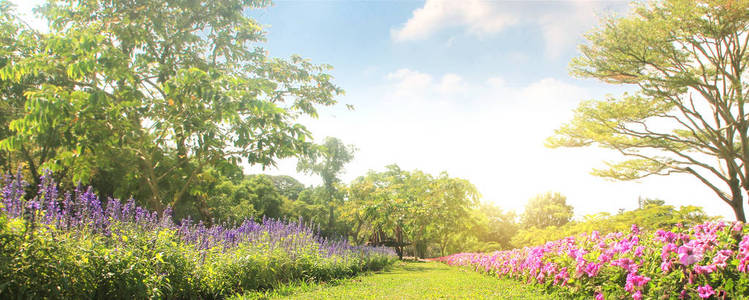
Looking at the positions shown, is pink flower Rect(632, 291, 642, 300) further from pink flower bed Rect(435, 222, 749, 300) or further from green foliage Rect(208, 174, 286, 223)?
green foliage Rect(208, 174, 286, 223)


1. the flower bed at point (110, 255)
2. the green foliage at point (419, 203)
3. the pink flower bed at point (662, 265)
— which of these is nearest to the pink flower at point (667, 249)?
the pink flower bed at point (662, 265)

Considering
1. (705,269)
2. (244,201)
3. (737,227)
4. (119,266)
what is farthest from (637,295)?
(244,201)

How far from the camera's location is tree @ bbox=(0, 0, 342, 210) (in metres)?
6.51

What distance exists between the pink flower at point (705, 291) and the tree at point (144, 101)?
6.15m

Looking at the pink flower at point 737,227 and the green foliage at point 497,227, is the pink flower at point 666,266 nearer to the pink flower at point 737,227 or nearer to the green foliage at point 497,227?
the pink flower at point 737,227

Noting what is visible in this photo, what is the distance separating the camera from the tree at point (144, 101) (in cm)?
651

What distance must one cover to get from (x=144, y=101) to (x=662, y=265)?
989 cm

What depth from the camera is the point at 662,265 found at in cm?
315

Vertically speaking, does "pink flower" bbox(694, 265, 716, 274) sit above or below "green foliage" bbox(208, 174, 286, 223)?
below

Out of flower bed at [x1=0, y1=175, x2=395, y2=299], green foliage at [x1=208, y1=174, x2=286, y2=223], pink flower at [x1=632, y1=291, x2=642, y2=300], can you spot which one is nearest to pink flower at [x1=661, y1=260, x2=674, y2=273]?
pink flower at [x1=632, y1=291, x2=642, y2=300]

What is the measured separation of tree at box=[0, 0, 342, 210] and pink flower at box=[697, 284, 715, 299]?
20.2 ft

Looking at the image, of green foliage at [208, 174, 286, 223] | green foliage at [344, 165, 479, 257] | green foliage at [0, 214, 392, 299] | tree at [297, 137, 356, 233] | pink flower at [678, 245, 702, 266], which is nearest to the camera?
green foliage at [0, 214, 392, 299]

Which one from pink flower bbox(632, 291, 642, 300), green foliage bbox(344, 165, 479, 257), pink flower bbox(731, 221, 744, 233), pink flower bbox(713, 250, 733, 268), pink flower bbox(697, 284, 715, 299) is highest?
green foliage bbox(344, 165, 479, 257)

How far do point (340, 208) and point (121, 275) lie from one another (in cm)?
1780
